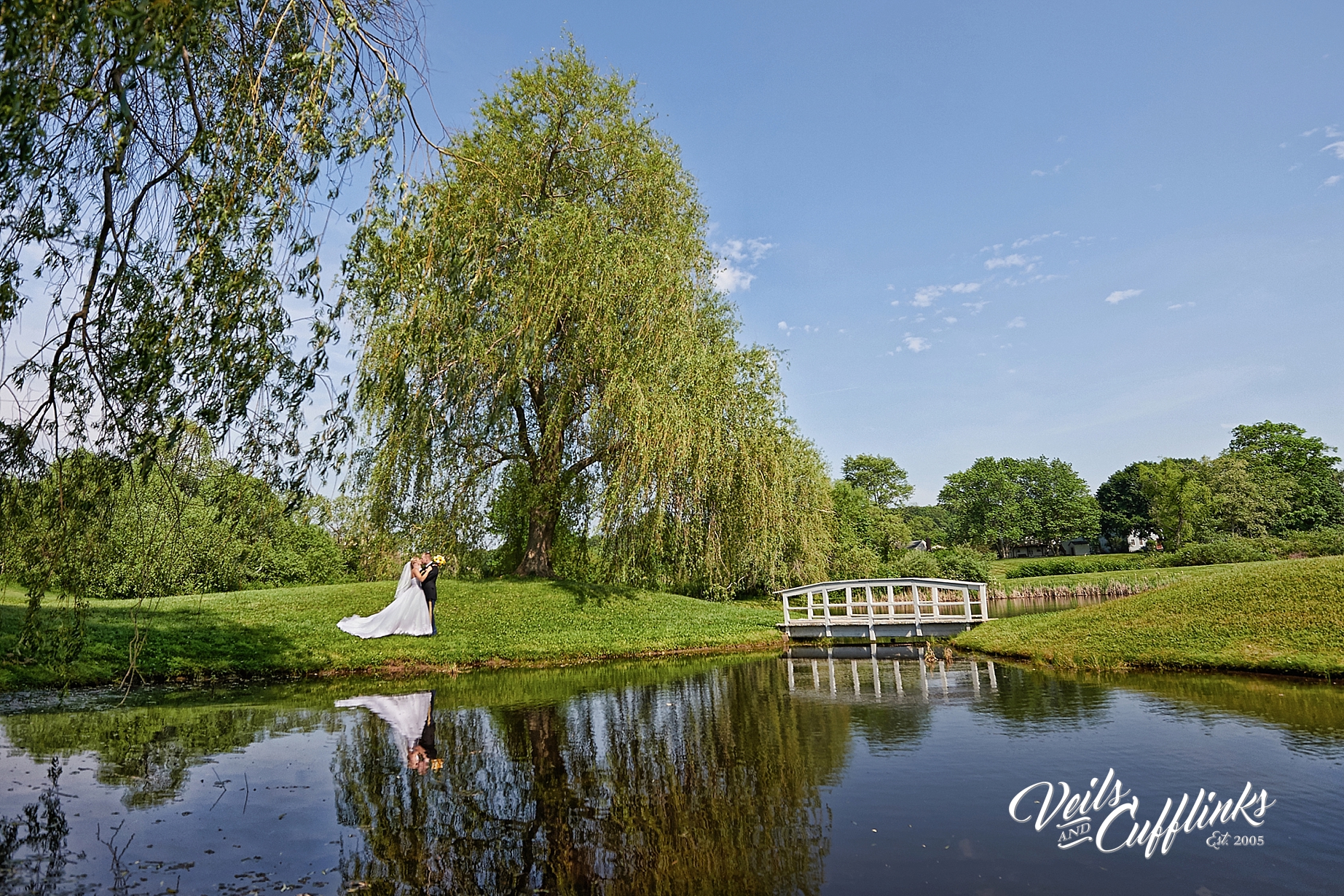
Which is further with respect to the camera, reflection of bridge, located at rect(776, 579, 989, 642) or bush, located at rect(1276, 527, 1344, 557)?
bush, located at rect(1276, 527, 1344, 557)

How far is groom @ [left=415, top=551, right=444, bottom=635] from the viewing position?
58.7ft

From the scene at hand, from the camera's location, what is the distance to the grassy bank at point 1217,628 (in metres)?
13.1

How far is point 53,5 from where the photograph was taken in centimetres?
412

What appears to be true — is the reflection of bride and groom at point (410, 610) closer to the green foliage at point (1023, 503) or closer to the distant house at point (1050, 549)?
the green foliage at point (1023, 503)

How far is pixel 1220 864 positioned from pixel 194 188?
9847mm

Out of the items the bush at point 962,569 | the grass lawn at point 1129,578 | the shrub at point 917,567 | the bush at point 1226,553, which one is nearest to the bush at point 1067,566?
the bush at point 1226,553

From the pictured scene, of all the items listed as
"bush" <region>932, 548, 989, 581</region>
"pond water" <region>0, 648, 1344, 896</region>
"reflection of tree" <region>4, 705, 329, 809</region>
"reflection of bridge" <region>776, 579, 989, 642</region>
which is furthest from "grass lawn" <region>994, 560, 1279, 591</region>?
"reflection of tree" <region>4, 705, 329, 809</region>

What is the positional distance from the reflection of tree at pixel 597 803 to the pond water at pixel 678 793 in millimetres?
34

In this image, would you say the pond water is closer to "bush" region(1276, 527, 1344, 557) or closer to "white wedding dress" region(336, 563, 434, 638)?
"white wedding dress" region(336, 563, 434, 638)

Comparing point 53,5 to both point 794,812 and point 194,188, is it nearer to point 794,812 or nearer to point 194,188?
point 194,188

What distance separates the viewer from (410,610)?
1819cm

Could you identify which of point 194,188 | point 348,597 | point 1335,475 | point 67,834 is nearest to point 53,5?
point 194,188

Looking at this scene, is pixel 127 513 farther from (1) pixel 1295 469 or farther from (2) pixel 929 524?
(2) pixel 929 524

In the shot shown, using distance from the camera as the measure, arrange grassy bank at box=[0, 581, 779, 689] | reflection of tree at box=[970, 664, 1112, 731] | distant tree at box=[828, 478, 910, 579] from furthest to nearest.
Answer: distant tree at box=[828, 478, 910, 579], grassy bank at box=[0, 581, 779, 689], reflection of tree at box=[970, 664, 1112, 731]
